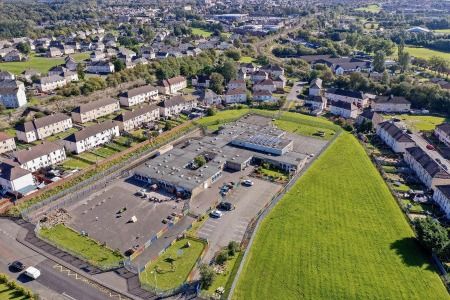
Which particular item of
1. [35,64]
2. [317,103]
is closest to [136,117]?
[317,103]

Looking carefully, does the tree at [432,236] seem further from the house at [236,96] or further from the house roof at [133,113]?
the house at [236,96]

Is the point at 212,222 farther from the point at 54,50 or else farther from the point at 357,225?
the point at 54,50

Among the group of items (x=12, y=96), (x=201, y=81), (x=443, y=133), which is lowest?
(x=443, y=133)

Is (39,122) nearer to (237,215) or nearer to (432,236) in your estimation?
(237,215)

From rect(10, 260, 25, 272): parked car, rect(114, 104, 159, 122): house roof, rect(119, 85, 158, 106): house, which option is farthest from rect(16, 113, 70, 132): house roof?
rect(10, 260, 25, 272): parked car

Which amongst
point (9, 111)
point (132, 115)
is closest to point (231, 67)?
point (132, 115)

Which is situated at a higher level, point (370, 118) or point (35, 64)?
point (35, 64)

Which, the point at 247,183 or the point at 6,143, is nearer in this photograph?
the point at 247,183
